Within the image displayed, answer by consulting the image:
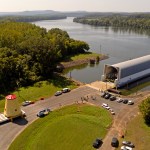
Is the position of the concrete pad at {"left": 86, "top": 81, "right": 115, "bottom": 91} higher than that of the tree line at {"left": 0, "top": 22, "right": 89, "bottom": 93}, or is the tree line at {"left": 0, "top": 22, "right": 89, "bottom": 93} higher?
the tree line at {"left": 0, "top": 22, "right": 89, "bottom": 93}

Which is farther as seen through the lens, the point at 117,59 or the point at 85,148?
the point at 117,59

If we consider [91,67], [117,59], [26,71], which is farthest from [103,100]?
[117,59]

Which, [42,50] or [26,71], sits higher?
[42,50]

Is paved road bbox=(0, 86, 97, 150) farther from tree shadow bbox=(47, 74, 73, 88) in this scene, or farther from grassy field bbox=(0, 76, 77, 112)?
tree shadow bbox=(47, 74, 73, 88)

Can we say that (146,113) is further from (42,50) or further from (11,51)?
(11,51)

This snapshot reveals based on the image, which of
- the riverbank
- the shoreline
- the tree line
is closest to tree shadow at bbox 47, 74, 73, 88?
the tree line

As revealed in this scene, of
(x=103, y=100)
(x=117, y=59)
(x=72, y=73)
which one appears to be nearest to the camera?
(x=103, y=100)
